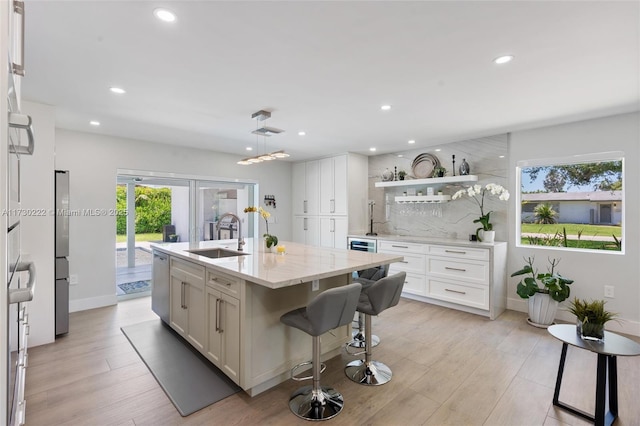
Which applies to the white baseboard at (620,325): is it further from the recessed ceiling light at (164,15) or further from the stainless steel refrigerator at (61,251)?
the stainless steel refrigerator at (61,251)

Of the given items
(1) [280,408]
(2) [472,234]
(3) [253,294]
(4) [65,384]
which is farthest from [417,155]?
(4) [65,384]

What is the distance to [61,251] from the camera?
333 cm

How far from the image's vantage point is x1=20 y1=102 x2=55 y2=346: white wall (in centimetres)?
298

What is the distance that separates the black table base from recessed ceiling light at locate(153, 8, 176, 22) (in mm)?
3052

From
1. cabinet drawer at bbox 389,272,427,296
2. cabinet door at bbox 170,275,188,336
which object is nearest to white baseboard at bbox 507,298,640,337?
cabinet drawer at bbox 389,272,427,296

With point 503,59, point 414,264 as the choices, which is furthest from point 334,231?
point 503,59

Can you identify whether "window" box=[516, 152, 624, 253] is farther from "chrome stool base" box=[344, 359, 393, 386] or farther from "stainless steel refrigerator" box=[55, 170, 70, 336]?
"stainless steel refrigerator" box=[55, 170, 70, 336]

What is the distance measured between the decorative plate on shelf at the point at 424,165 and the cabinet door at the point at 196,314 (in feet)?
12.6

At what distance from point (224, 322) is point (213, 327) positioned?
8.3 inches

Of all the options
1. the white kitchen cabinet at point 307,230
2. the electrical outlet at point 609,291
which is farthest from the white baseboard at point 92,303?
the electrical outlet at point 609,291

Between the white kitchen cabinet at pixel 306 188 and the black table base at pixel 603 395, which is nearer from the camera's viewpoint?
the black table base at pixel 603 395

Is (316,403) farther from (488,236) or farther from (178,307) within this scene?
(488,236)

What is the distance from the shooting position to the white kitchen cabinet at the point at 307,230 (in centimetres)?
623

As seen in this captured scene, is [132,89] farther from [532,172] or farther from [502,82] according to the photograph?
[532,172]
